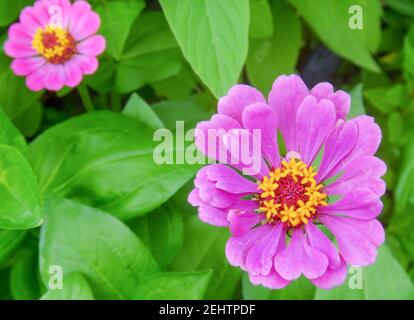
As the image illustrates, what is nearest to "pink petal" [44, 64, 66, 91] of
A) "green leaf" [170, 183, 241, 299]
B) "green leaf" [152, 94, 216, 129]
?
"green leaf" [152, 94, 216, 129]

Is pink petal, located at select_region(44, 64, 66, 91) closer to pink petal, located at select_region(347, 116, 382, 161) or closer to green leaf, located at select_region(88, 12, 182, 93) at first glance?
green leaf, located at select_region(88, 12, 182, 93)

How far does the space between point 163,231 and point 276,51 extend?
0.53 m

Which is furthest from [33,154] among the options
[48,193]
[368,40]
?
[368,40]

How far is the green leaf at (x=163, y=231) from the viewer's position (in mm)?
1100

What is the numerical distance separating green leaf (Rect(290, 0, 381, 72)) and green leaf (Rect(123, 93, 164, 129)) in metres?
0.38

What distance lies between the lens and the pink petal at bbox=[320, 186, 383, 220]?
760mm

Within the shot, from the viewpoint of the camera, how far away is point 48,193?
1028 mm

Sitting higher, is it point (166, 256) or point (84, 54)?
point (84, 54)

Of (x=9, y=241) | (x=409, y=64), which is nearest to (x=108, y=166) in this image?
(x=9, y=241)

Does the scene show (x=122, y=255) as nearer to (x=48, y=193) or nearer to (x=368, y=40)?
(x=48, y=193)

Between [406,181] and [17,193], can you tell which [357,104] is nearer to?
[406,181]

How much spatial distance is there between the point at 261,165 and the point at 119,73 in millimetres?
508

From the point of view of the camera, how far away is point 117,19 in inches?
46.2

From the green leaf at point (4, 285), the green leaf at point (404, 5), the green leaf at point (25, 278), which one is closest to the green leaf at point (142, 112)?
the green leaf at point (25, 278)
